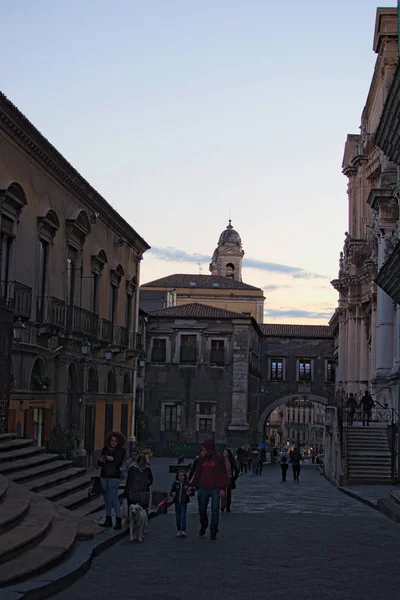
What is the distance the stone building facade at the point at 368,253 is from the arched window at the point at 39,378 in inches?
549

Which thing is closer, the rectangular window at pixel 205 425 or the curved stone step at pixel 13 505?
the curved stone step at pixel 13 505

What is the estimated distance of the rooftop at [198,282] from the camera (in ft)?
286

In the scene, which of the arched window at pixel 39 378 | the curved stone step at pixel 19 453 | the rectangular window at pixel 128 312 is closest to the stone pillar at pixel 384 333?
the rectangular window at pixel 128 312

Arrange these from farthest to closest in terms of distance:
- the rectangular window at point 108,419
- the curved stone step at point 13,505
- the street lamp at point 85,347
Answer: the rectangular window at point 108,419
the street lamp at point 85,347
the curved stone step at point 13,505

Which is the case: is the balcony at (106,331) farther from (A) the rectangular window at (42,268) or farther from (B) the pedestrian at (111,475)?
(B) the pedestrian at (111,475)

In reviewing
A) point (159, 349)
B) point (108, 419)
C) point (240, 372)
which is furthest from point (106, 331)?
point (159, 349)

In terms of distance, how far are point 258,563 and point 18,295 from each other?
13073 millimetres

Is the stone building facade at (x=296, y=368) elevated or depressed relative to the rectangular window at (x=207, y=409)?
elevated

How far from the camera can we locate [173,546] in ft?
42.0

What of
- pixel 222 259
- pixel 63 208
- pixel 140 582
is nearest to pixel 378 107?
pixel 63 208

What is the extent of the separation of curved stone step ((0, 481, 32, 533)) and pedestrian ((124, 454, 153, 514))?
1447 mm

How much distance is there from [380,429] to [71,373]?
1047 cm

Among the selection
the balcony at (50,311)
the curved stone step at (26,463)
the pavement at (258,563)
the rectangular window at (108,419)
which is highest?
the balcony at (50,311)

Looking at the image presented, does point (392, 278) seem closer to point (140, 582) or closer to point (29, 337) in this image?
point (29, 337)
